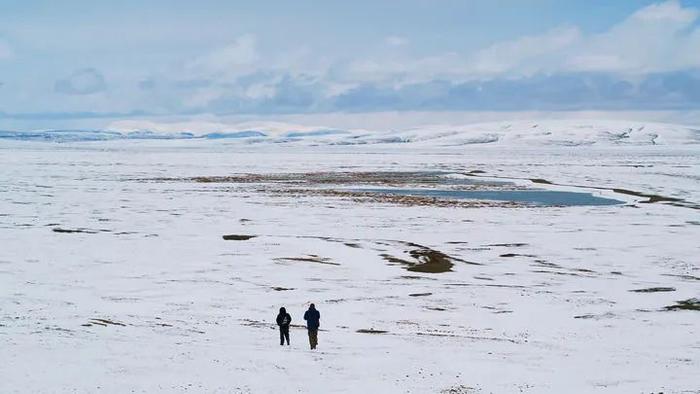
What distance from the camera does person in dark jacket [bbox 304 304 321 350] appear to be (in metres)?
18.5

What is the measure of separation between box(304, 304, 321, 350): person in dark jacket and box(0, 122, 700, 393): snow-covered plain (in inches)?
13.9

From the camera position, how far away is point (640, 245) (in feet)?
118

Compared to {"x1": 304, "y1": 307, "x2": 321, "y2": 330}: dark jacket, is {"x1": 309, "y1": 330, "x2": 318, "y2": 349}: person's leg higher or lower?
lower

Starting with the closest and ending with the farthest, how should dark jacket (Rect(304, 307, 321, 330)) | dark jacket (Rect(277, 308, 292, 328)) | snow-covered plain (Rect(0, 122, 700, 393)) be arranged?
1. snow-covered plain (Rect(0, 122, 700, 393))
2. dark jacket (Rect(304, 307, 321, 330))
3. dark jacket (Rect(277, 308, 292, 328))

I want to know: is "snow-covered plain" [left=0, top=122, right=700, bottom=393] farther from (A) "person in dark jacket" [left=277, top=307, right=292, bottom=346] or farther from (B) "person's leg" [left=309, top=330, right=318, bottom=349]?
(A) "person in dark jacket" [left=277, top=307, right=292, bottom=346]

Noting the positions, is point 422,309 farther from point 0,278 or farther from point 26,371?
point 0,278

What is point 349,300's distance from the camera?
2508 cm

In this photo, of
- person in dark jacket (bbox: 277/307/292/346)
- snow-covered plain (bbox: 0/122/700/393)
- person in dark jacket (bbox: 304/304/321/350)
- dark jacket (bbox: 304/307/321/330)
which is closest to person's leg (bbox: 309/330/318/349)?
person in dark jacket (bbox: 304/304/321/350)

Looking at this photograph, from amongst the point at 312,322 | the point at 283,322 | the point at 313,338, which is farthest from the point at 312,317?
the point at 283,322

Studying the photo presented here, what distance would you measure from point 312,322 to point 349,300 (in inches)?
254

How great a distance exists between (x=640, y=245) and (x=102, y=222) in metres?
28.1

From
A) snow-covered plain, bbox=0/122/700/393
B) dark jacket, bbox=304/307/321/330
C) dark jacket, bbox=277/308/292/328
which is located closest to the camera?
snow-covered plain, bbox=0/122/700/393

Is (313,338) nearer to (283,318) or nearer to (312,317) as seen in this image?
(312,317)

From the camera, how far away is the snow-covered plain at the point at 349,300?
16781 mm
